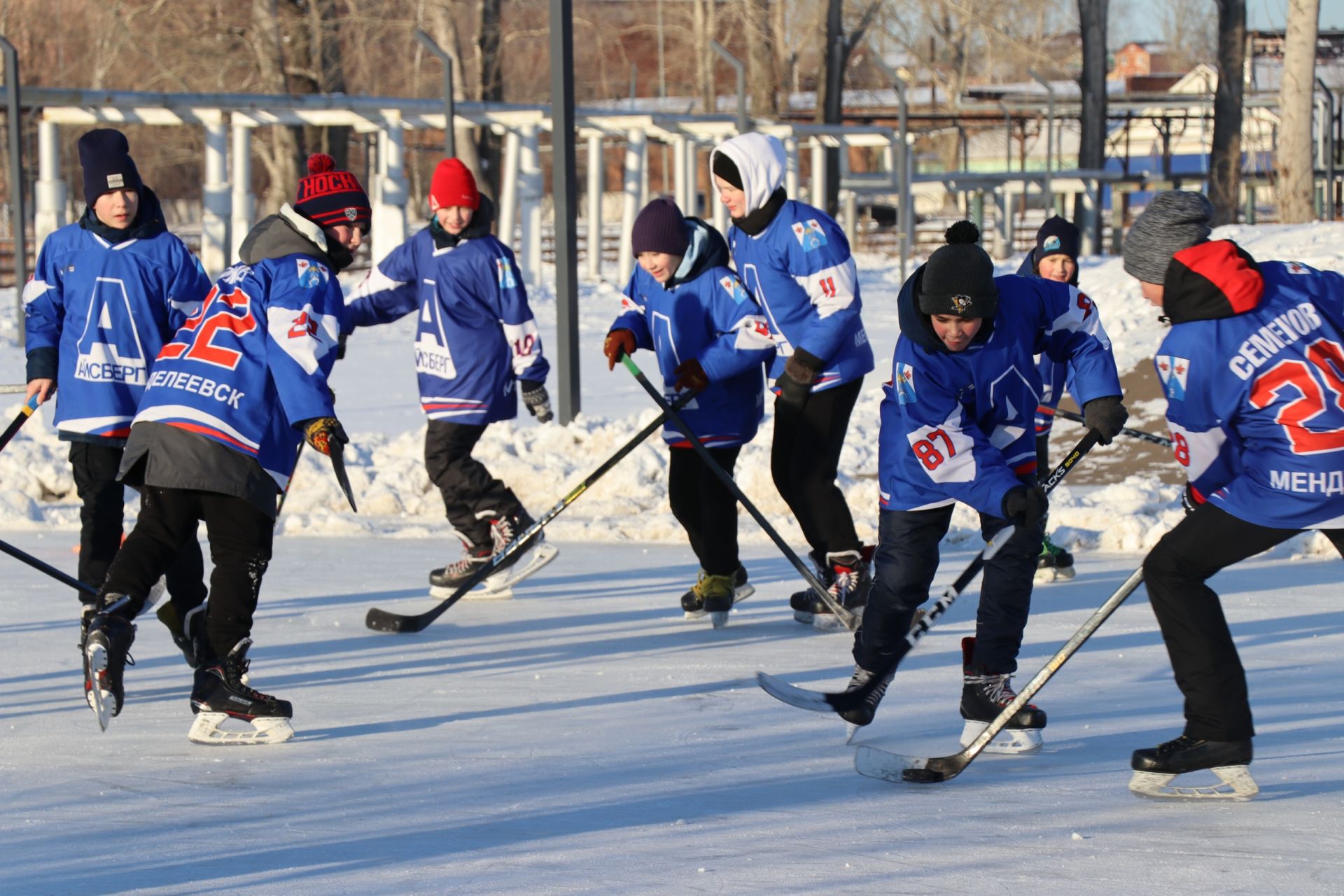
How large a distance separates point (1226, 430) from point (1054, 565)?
285 centimetres

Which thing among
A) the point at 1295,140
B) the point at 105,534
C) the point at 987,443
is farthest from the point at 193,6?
the point at 987,443

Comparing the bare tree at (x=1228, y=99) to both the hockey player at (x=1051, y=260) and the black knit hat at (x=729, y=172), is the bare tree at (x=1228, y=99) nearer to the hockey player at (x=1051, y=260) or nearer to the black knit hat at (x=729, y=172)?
the hockey player at (x=1051, y=260)

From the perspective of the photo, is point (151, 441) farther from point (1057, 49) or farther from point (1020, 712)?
point (1057, 49)

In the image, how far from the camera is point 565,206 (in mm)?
9711

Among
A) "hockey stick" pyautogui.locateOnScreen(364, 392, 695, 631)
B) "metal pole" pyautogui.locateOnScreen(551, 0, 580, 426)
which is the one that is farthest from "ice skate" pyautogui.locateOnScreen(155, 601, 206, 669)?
"metal pole" pyautogui.locateOnScreen(551, 0, 580, 426)

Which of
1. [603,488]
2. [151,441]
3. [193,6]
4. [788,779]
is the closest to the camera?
[788,779]

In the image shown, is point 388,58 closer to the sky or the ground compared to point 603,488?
closer to the sky

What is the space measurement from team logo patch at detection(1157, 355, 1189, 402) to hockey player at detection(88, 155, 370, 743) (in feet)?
6.23

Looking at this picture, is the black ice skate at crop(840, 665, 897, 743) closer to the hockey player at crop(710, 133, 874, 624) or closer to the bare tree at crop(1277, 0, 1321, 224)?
the hockey player at crop(710, 133, 874, 624)

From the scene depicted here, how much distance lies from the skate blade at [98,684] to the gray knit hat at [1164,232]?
2468 mm

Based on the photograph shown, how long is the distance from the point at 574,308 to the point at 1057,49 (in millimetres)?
56891

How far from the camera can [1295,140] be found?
15148 mm

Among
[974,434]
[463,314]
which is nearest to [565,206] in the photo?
[463,314]

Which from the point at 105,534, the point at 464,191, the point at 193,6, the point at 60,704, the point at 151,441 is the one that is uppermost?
the point at 193,6
